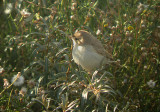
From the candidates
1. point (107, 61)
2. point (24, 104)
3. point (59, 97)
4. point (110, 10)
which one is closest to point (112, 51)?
point (107, 61)

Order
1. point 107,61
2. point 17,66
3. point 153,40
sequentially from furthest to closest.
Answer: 1. point 17,66
2. point 153,40
3. point 107,61

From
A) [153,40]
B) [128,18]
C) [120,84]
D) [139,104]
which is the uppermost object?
[128,18]

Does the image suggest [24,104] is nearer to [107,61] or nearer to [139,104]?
[107,61]

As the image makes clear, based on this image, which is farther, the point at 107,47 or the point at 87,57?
the point at 107,47

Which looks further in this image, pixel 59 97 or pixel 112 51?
pixel 112 51

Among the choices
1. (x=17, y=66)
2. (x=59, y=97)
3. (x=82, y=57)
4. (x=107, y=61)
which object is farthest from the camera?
(x=17, y=66)

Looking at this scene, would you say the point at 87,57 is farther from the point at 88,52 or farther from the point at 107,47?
the point at 107,47

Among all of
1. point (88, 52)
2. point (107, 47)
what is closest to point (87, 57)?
point (88, 52)

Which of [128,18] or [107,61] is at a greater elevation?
[128,18]
